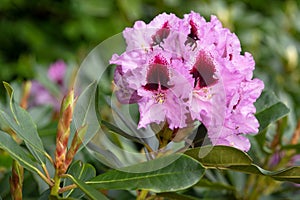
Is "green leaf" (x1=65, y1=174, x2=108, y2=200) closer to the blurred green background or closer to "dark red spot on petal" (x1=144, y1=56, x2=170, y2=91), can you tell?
"dark red spot on petal" (x1=144, y1=56, x2=170, y2=91)

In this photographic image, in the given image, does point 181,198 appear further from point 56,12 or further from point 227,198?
point 56,12

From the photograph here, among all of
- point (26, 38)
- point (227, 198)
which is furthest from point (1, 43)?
point (227, 198)

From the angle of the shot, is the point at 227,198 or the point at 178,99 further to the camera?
the point at 227,198

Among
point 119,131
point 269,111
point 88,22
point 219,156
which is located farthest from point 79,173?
point 88,22

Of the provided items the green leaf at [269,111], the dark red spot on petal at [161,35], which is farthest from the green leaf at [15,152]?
the green leaf at [269,111]

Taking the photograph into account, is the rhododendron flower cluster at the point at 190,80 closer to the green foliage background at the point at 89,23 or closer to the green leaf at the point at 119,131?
the green leaf at the point at 119,131
